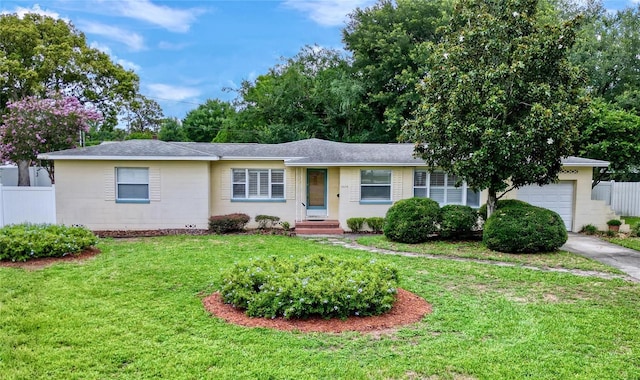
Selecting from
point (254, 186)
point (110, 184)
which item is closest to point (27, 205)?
point (110, 184)

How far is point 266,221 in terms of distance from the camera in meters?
14.8

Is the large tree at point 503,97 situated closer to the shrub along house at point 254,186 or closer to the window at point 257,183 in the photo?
the shrub along house at point 254,186

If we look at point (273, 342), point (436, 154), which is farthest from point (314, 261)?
point (436, 154)

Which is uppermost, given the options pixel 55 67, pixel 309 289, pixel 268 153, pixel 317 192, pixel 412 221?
pixel 55 67

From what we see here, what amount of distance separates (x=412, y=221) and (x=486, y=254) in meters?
2.26

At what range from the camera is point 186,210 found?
14281 millimetres

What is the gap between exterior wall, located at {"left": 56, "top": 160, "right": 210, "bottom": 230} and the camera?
546 inches

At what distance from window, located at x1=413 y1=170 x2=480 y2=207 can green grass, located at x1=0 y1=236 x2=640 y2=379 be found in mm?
6979

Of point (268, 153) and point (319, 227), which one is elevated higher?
point (268, 153)

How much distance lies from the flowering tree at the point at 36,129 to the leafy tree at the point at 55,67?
652 cm

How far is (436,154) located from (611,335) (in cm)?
728

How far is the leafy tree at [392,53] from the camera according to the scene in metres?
22.7

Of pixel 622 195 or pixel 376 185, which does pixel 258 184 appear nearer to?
pixel 376 185

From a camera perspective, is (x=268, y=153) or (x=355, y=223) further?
(x=268, y=153)
